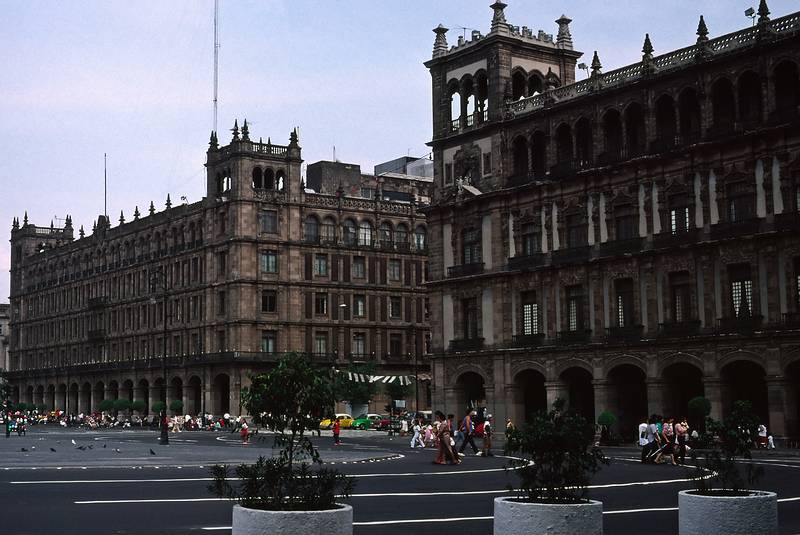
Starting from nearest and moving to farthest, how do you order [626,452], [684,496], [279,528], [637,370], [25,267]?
[279,528], [684,496], [626,452], [637,370], [25,267]

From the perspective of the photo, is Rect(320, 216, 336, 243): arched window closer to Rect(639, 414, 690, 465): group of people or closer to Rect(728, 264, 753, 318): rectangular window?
Rect(728, 264, 753, 318): rectangular window

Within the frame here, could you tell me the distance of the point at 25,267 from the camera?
130 m

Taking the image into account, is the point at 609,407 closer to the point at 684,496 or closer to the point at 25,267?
the point at 684,496

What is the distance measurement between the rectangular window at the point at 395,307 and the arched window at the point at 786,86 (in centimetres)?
5365

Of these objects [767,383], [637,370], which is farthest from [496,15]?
[767,383]

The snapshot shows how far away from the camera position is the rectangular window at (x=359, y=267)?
96.2 meters

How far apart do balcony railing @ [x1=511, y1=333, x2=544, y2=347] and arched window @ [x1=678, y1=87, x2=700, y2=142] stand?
12306 mm

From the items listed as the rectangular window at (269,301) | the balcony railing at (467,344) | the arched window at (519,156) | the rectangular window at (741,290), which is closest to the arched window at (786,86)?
the rectangular window at (741,290)

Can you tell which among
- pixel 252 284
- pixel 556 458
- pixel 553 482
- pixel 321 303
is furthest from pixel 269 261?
pixel 553 482

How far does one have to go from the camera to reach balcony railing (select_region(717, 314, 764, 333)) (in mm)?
46969

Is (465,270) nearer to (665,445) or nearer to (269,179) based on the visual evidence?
(665,445)

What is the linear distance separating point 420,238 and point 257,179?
649 inches

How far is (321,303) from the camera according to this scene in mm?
93938

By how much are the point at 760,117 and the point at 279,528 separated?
137 feet
